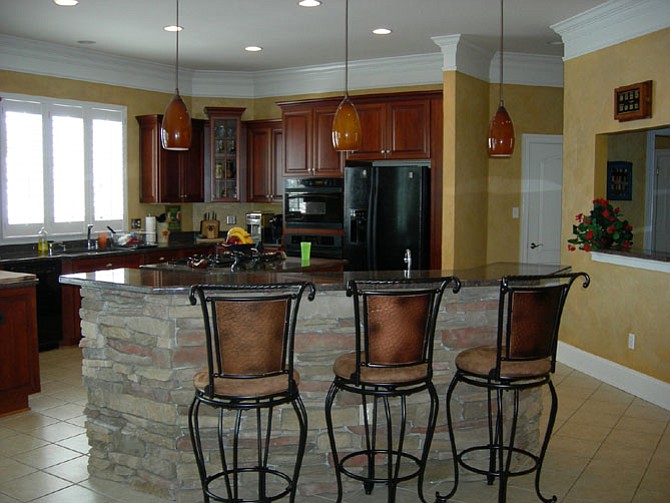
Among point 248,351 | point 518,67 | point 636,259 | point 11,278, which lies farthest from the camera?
point 518,67

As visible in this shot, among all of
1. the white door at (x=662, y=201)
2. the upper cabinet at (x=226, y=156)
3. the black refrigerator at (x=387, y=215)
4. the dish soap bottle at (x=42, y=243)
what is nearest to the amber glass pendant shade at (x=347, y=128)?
the black refrigerator at (x=387, y=215)

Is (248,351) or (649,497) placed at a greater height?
(248,351)

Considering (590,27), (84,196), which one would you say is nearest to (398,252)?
(590,27)

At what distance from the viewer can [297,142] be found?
7527 millimetres

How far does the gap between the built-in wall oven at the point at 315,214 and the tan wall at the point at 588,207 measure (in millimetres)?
2282

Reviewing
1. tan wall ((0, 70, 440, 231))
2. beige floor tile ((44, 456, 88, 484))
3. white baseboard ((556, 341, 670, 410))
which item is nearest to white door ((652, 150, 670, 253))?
white baseboard ((556, 341, 670, 410))

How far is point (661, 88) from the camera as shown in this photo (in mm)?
4801

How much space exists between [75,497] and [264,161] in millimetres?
5196

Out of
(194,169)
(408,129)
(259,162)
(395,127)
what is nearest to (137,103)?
(194,169)

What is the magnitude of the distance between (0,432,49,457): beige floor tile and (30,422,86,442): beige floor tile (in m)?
0.05

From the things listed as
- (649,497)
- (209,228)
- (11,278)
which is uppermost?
(209,228)

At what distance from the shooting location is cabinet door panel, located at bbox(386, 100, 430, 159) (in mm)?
6840

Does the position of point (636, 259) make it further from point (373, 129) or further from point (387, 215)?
point (373, 129)

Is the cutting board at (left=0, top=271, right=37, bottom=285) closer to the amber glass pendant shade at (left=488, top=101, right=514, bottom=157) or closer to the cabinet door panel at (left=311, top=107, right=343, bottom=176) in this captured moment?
the amber glass pendant shade at (left=488, top=101, right=514, bottom=157)
